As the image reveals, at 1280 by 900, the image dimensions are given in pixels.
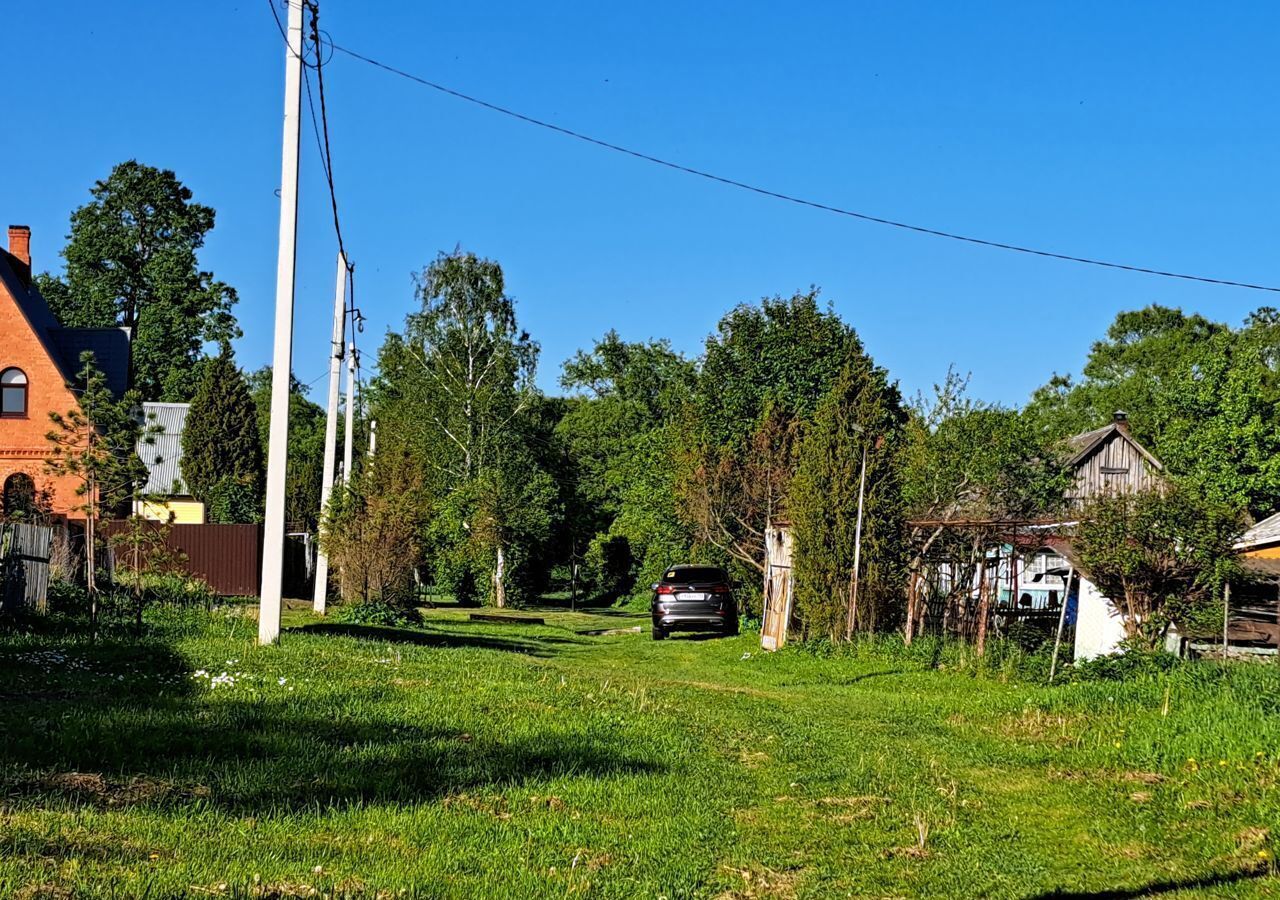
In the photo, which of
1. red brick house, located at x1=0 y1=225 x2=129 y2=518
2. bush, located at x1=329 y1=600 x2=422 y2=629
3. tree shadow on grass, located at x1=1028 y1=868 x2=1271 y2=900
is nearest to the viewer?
tree shadow on grass, located at x1=1028 y1=868 x2=1271 y2=900

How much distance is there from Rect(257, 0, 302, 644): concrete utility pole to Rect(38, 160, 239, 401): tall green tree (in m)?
47.4

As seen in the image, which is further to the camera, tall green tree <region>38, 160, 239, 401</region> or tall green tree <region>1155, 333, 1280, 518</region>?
tall green tree <region>38, 160, 239, 401</region>

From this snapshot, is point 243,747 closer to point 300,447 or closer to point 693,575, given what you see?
point 693,575

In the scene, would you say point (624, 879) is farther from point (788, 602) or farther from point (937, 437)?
point (937, 437)

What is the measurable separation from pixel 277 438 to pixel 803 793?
9789mm

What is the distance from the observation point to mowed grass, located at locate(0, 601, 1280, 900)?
20.1 ft

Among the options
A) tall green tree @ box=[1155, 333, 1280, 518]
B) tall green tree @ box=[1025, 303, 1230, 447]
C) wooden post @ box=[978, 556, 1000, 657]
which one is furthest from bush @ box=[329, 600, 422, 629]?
tall green tree @ box=[1025, 303, 1230, 447]

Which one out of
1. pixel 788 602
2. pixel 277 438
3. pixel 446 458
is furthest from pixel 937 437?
pixel 446 458

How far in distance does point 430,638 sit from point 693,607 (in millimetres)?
8490

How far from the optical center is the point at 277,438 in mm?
16188

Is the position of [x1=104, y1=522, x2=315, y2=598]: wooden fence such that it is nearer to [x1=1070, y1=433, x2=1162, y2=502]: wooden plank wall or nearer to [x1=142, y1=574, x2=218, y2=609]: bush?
[x1=142, y1=574, x2=218, y2=609]: bush

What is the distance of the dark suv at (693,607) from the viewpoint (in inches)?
1160

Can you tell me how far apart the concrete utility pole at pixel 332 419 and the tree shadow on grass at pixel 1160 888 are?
875 inches

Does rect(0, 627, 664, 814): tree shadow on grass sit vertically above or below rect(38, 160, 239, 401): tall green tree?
below
